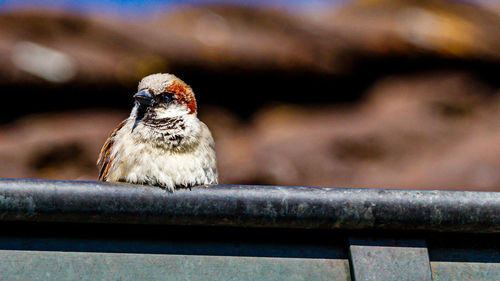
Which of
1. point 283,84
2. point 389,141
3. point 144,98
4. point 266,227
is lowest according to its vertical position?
point 266,227

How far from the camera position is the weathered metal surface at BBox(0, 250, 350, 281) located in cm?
123

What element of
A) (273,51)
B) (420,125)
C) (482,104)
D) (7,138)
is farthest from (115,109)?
(482,104)

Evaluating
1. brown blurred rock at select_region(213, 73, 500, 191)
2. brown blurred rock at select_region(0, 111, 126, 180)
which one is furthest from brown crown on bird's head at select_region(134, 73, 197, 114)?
brown blurred rock at select_region(0, 111, 126, 180)

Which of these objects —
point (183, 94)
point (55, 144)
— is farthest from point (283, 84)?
point (183, 94)

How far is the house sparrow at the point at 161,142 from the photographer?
7.42 ft

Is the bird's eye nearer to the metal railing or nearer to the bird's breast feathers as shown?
the bird's breast feathers

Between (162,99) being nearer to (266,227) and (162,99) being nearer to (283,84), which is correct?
(266,227)

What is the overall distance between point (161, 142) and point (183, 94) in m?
0.41

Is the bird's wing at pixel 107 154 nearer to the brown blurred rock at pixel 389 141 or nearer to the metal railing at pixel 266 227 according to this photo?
the metal railing at pixel 266 227

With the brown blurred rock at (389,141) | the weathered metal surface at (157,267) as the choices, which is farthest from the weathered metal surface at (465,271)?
the brown blurred rock at (389,141)

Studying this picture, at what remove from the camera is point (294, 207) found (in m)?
1.30

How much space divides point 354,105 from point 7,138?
8.71 feet

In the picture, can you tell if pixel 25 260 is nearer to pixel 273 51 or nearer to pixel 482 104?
pixel 273 51

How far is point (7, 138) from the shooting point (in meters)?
4.98
